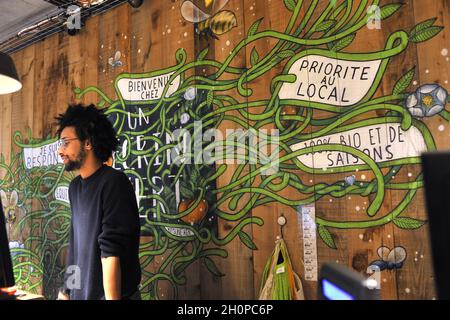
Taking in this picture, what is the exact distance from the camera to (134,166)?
2902 mm

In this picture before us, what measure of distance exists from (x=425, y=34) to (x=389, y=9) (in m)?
0.23

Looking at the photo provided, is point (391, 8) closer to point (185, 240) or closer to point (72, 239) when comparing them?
point (185, 240)

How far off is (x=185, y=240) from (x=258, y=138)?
0.85 meters

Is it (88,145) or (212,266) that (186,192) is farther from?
(88,145)

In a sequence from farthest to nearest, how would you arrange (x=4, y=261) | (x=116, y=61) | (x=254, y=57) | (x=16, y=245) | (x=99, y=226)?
1. (x=16, y=245)
2. (x=116, y=61)
3. (x=254, y=57)
4. (x=99, y=226)
5. (x=4, y=261)

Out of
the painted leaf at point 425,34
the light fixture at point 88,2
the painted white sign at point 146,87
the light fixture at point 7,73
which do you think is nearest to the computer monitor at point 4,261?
the light fixture at point 7,73

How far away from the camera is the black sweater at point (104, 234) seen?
5.54 ft

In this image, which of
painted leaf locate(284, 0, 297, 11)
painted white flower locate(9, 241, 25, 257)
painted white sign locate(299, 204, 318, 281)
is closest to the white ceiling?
painted white flower locate(9, 241, 25, 257)

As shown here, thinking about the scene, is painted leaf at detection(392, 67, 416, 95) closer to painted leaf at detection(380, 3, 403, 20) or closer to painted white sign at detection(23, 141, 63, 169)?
painted leaf at detection(380, 3, 403, 20)

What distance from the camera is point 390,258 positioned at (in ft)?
6.27

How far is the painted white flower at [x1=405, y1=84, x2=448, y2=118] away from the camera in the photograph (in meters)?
1.83

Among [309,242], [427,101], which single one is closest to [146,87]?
[309,242]

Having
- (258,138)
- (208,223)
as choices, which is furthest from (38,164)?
(258,138)

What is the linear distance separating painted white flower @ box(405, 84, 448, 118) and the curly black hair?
5.03 ft
